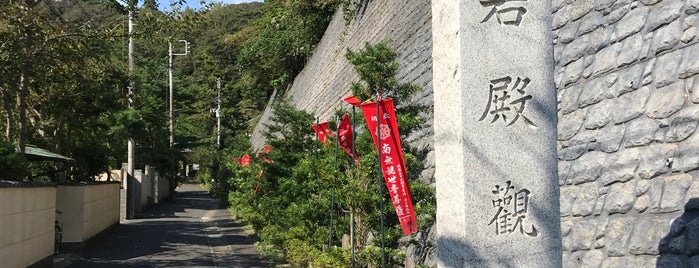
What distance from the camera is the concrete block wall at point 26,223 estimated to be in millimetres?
10180

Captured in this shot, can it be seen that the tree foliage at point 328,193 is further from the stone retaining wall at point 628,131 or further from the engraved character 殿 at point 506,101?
the engraved character 殿 at point 506,101

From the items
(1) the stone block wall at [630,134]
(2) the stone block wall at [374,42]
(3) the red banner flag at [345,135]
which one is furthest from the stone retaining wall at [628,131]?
(3) the red banner flag at [345,135]

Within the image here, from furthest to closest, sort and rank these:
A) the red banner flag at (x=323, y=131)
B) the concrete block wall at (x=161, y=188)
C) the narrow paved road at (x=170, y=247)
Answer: the concrete block wall at (x=161, y=188), the narrow paved road at (x=170, y=247), the red banner flag at (x=323, y=131)

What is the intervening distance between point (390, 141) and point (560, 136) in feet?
6.25

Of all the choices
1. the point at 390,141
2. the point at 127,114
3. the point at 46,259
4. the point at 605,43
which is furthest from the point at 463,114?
the point at 127,114

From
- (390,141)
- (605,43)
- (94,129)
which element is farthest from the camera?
(94,129)

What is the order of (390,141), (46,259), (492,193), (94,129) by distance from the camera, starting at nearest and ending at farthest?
(492,193) → (390,141) → (46,259) → (94,129)

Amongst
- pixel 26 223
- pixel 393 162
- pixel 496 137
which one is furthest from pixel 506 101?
pixel 26 223

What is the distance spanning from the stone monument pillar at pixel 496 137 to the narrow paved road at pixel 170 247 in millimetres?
10060

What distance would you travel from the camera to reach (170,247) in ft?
55.4

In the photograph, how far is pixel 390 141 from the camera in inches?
315

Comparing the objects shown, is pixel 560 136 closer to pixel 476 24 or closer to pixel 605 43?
pixel 605 43

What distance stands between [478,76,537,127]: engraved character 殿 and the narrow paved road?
10199mm

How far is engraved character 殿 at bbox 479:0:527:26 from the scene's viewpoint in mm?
4469
